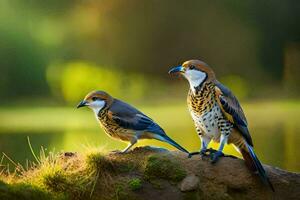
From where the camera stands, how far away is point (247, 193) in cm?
434

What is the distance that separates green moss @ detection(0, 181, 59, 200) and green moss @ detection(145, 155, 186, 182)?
58 centimetres

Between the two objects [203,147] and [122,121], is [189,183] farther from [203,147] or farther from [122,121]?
[122,121]

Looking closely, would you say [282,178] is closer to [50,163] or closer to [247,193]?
[247,193]

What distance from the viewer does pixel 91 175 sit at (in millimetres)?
4250

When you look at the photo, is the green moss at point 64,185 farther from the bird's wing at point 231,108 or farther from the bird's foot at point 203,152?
the bird's wing at point 231,108

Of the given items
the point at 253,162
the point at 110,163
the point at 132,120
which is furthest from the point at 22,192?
the point at 253,162

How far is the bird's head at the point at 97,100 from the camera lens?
4.39 metres

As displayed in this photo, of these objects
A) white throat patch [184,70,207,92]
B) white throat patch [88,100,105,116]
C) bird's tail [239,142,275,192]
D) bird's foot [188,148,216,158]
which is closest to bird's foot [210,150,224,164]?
bird's foot [188,148,216,158]

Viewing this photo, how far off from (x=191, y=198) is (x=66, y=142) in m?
2.38

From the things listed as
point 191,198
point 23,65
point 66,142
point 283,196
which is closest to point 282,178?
point 283,196

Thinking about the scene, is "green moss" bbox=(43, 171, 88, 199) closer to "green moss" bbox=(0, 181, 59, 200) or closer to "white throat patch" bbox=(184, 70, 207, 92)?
"green moss" bbox=(0, 181, 59, 200)

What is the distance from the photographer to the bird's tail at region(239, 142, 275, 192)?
4309mm

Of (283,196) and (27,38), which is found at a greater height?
(27,38)

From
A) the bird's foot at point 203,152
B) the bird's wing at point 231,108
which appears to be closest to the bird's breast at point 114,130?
the bird's foot at point 203,152
